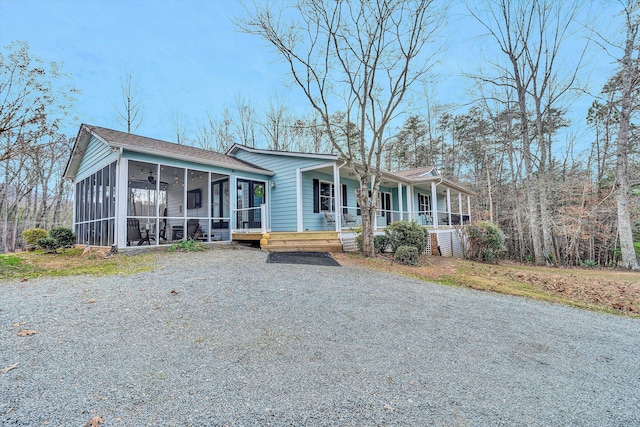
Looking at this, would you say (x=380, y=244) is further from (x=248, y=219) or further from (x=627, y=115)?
(x=627, y=115)

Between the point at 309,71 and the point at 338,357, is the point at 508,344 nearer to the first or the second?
the point at 338,357

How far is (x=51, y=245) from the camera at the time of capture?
31.1ft

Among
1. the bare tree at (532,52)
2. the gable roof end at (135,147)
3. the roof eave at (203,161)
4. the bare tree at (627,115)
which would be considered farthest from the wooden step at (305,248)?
the bare tree at (627,115)

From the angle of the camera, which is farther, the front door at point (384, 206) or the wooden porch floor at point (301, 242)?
the front door at point (384, 206)

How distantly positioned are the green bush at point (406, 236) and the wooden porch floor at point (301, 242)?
1.75 metres

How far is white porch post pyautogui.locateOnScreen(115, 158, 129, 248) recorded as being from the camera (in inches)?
303

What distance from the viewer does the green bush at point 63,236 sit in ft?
31.6

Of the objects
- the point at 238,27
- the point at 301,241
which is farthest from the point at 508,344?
the point at 238,27

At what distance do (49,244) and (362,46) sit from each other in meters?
12.2

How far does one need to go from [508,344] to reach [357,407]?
2199 millimetres

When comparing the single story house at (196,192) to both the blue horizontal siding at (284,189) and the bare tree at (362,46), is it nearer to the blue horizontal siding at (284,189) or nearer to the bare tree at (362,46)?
the blue horizontal siding at (284,189)

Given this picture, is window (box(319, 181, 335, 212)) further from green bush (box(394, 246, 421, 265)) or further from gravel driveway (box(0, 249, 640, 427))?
gravel driveway (box(0, 249, 640, 427))

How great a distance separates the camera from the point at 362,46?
340 inches

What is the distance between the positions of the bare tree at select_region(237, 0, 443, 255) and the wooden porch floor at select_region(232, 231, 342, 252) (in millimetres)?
1146
